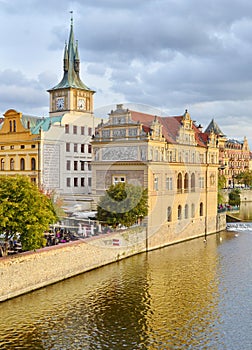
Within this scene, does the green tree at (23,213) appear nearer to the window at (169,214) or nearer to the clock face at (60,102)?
the window at (169,214)

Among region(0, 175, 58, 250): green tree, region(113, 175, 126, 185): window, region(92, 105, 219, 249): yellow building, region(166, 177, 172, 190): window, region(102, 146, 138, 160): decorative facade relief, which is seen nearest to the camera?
region(0, 175, 58, 250): green tree

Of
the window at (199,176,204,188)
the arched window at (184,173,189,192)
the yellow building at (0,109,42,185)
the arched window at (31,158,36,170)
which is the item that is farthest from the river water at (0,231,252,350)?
the yellow building at (0,109,42,185)

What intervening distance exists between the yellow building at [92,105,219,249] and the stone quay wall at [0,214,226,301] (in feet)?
5.07

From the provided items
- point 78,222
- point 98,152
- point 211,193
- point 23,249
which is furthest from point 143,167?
point 23,249

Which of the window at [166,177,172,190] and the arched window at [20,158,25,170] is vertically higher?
the arched window at [20,158,25,170]

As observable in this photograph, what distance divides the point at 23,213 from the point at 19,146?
29483mm

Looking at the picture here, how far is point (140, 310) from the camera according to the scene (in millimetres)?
26281

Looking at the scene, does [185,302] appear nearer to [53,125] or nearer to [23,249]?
[23,249]

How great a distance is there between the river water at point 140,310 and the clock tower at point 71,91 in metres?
33.5

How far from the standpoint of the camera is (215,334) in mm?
22828

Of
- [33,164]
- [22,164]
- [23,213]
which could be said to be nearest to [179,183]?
[33,164]

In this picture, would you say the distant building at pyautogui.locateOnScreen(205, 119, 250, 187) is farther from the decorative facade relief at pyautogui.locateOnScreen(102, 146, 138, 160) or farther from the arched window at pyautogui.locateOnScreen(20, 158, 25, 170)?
the decorative facade relief at pyautogui.locateOnScreen(102, 146, 138, 160)

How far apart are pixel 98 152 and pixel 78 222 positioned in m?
9.80

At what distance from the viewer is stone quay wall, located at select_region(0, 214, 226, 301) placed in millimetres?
27516
